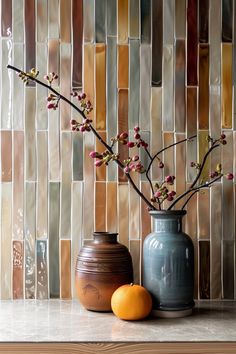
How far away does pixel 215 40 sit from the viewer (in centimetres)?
168

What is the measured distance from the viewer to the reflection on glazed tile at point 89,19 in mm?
1669

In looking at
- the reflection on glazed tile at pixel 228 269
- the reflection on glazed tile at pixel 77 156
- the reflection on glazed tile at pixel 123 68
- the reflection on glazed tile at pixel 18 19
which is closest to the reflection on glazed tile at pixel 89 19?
the reflection on glazed tile at pixel 123 68

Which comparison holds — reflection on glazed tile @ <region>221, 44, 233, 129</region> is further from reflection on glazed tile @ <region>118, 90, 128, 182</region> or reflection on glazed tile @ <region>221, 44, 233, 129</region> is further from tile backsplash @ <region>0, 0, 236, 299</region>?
reflection on glazed tile @ <region>118, 90, 128, 182</region>

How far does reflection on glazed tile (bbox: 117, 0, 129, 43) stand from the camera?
167cm

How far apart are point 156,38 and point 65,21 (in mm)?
304

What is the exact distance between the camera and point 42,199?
1.65 metres

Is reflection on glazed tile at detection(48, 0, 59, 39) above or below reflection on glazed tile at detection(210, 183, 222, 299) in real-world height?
above

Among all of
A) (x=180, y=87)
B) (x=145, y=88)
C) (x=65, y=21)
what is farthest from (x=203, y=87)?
(x=65, y=21)

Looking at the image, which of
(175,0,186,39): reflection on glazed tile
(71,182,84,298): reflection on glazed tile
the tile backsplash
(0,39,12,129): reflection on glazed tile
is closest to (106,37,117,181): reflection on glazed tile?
the tile backsplash

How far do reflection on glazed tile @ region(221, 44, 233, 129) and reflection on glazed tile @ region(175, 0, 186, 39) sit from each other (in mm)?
145

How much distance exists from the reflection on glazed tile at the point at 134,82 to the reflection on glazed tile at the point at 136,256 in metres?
0.38

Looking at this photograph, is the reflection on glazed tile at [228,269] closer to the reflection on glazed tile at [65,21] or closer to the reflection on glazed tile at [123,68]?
the reflection on glazed tile at [123,68]

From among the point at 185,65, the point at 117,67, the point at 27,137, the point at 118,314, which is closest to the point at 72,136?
the point at 27,137

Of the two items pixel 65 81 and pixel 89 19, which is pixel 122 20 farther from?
pixel 65 81
